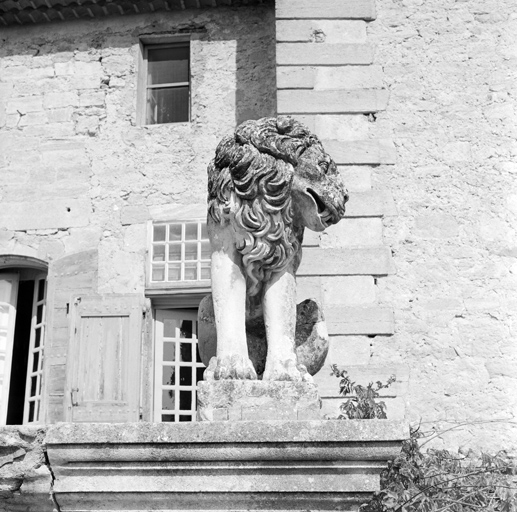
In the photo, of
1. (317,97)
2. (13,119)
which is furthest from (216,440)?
(13,119)

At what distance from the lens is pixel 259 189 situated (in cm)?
317

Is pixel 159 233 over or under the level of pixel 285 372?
over

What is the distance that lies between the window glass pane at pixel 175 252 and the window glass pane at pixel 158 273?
0.13 metres

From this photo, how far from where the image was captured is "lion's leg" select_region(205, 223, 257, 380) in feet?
10.4

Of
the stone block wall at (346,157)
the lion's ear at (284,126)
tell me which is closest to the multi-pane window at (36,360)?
the stone block wall at (346,157)

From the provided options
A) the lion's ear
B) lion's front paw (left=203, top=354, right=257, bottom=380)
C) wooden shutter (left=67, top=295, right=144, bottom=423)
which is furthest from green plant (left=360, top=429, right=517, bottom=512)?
wooden shutter (left=67, top=295, right=144, bottom=423)

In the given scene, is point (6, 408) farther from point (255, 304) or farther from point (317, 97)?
point (255, 304)

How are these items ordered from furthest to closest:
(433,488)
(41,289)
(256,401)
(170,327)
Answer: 1. (41,289)
2. (170,327)
3. (433,488)
4. (256,401)

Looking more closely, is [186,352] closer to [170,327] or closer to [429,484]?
[170,327]

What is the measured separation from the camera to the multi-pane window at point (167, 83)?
9.13m

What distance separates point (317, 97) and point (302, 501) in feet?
16.4

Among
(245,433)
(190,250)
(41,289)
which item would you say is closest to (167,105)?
(190,250)

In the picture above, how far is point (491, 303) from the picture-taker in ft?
21.5

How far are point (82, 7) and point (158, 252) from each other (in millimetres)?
2837
